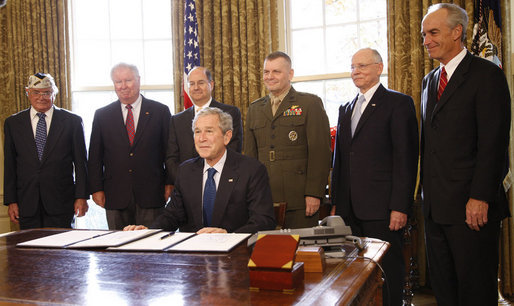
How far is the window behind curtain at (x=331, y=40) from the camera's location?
4.52 m

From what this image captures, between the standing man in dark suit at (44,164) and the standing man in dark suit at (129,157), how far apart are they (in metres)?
0.27

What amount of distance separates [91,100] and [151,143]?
233 centimetres

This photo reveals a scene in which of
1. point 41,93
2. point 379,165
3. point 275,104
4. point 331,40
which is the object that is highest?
point 331,40

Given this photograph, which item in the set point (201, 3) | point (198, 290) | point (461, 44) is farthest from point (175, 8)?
point (198, 290)

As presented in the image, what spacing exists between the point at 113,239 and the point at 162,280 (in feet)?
2.23

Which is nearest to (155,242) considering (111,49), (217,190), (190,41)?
(217,190)

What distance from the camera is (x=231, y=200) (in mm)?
2295

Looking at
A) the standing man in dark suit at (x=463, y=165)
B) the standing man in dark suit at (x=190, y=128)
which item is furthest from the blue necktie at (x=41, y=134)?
the standing man in dark suit at (x=463, y=165)

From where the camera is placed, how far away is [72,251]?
5.68 feet

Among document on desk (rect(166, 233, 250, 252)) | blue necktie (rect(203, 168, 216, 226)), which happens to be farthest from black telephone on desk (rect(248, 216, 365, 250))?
blue necktie (rect(203, 168, 216, 226))

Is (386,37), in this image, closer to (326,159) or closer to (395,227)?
(326,159)

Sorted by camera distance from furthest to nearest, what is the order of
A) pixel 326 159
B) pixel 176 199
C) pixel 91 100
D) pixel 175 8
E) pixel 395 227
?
1. pixel 91 100
2. pixel 175 8
3. pixel 326 159
4. pixel 395 227
5. pixel 176 199

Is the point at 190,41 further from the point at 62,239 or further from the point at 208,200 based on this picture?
the point at 62,239

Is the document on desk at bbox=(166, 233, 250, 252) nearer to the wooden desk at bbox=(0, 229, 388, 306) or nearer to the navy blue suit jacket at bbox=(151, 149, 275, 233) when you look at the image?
the wooden desk at bbox=(0, 229, 388, 306)
